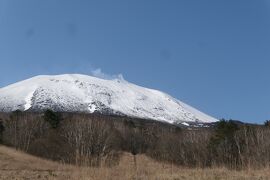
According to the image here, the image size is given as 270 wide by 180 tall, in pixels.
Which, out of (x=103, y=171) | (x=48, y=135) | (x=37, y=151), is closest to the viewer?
(x=103, y=171)

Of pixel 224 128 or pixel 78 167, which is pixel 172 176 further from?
pixel 224 128

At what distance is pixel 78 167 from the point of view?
11.0 meters

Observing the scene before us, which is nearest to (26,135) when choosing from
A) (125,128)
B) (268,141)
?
(125,128)

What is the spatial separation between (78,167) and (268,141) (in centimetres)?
5076

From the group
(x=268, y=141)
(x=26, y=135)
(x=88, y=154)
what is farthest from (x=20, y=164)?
(x=88, y=154)

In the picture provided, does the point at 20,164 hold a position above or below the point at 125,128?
below

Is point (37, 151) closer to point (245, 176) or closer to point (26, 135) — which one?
point (26, 135)

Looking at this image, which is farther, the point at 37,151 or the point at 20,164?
the point at 37,151

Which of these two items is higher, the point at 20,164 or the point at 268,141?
the point at 268,141

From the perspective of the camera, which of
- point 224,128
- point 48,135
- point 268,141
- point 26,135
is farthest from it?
point 26,135

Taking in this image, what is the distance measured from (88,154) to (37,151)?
74.3 m

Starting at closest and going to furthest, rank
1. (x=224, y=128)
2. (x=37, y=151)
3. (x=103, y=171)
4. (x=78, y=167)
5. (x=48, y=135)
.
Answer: (x=103, y=171), (x=78, y=167), (x=224, y=128), (x=37, y=151), (x=48, y=135)

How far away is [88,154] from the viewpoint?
11.3 metres

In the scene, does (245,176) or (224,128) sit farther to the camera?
(224,128)
